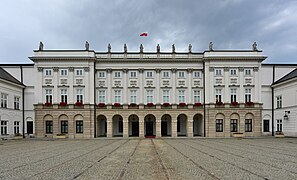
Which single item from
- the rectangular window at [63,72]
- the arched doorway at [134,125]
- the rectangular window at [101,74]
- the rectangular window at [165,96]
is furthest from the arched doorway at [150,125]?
the rectangular window at [63,72]

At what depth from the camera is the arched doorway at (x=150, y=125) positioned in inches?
1870

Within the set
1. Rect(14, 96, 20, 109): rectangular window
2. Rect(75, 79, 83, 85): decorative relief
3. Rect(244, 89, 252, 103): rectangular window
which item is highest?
Rect(75, 79, 83, 85): decorative relief

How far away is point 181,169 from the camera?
12.7m

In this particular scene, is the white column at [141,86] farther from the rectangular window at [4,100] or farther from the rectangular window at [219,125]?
the rectangular window at [4,100]

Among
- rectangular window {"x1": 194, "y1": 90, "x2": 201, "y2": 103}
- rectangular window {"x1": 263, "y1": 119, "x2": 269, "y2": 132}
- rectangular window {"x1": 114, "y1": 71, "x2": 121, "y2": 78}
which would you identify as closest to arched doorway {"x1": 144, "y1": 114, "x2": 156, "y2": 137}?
rectangular window {"x1": 194, "y1": 90, "x2": 201, "y2": 103}

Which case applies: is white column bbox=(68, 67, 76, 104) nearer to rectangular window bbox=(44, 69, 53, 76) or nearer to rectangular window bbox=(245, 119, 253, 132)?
rectangular window bbox=(44, 69, 53, 76)

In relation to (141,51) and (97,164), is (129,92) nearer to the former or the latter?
(141,51)

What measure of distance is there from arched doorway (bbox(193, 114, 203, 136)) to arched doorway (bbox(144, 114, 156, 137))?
742cm

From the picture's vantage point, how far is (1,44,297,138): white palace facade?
4303cm

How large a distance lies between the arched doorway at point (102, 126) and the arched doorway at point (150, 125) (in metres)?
7.27

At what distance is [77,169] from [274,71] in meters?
41.7

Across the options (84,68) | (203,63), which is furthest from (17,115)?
(203,63)

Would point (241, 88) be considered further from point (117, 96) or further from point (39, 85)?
point (39, 85)

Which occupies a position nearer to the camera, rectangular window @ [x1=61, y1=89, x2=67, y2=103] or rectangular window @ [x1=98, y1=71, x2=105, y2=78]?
rectangular window @ [x1=61, y1=89, x2=67, y2=103]
